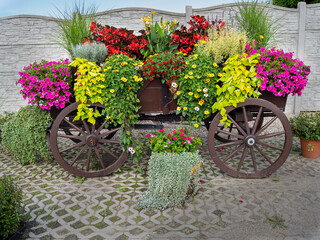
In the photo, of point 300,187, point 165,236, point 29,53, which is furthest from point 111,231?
point 29,53

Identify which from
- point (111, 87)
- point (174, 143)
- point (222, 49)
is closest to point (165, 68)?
point (111, 87)

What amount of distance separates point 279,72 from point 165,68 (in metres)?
1.31

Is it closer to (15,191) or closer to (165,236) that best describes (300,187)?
(165,236)

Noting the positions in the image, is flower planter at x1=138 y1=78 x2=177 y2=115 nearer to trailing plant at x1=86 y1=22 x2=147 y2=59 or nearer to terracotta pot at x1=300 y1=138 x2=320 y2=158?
trailing plant at x1=86 y1=22 x2=147 y2=59

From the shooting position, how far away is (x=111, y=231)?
2580 mm

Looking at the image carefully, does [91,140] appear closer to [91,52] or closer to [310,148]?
[91,52]

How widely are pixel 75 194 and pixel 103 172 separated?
1.58 ft

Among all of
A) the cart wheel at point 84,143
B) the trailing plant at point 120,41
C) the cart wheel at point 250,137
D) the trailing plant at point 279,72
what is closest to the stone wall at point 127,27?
the trailing plant at point 120,41

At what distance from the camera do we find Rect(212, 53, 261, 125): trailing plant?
10.9ft

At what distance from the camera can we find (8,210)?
240 centimetres

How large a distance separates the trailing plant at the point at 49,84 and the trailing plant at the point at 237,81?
1724mm

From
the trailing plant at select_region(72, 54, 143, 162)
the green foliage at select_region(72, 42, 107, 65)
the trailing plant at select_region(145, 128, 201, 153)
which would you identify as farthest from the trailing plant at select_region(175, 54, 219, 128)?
the green foliage at select_region(72, 42, 107, 65)

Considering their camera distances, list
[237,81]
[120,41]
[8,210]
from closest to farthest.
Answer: [8,210] < [237,81] < [120,41]

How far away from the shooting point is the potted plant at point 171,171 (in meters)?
2.86
